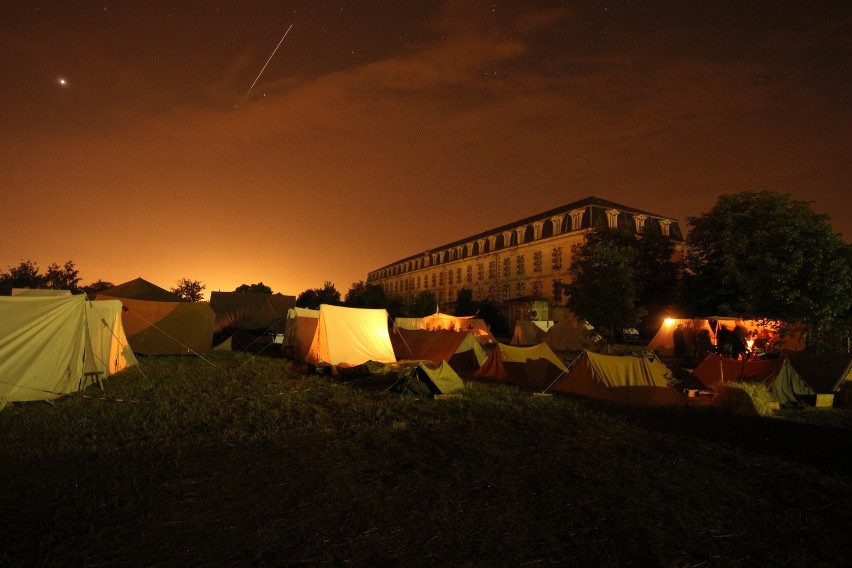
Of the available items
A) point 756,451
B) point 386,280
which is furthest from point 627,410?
point 386,280

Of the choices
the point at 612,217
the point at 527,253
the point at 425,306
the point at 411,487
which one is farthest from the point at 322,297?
the point at 411,487

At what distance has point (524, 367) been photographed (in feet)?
44.5

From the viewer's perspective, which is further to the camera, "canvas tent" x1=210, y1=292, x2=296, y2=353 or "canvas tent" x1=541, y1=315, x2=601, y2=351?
"canvas tent" x1=210, y1=292, x2=296, y2=353

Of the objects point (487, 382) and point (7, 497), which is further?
point (487, 382)

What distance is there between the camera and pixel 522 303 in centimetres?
4981

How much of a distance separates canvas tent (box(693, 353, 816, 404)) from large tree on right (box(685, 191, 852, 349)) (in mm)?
10899

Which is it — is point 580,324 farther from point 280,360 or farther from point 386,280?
point 386,280

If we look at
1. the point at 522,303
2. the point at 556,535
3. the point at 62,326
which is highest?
the point at 522,303

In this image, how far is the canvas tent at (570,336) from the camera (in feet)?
98.2

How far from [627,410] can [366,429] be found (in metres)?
5.69

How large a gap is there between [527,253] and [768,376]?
41606mm

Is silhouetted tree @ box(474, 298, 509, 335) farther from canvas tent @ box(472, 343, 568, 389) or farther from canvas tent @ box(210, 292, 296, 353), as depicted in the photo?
canvas tent @ box(472, 343, 568, 389)

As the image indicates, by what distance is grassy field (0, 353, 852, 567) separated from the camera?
3920 mm

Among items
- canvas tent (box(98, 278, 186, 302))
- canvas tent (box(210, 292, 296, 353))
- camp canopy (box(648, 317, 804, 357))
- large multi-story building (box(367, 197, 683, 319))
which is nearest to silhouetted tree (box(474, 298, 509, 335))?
large multi-story building (box(367, 197, 683, 319))
